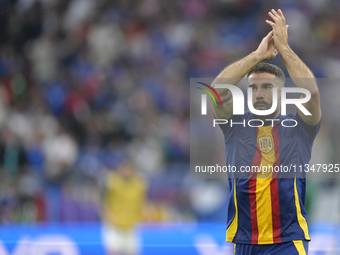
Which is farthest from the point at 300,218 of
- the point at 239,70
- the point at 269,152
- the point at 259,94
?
the point at 239,70

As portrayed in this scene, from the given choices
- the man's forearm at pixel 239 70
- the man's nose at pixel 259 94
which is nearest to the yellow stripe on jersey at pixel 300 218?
the man's nose at pixel 259 94

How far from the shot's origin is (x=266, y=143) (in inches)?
136

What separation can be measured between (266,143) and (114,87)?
731cm

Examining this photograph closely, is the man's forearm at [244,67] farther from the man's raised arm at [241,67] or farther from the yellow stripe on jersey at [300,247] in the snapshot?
the yellow stripe on jersey at [300,247]

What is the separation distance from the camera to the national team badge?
344 centimetres

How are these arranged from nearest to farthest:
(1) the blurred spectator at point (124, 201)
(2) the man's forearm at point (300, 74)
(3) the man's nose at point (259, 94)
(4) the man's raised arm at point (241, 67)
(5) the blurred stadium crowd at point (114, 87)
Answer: (2) the man's forearm at point (300, 74) → (4) the man's raised arm at point (241, 67) → (3) the man's nose at point (259, 94) → (1) the blurred spectator at point (124, 201) → (5) the blurred stadium crowd at point (114, 87)

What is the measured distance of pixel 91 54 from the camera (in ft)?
36.5

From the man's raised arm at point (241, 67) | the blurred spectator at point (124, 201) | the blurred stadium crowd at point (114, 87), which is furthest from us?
the blurred stadium crowd at point (114, 87)

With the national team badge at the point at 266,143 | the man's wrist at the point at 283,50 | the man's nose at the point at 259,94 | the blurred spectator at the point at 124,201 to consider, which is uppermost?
the man's wrist at the point at 283,50

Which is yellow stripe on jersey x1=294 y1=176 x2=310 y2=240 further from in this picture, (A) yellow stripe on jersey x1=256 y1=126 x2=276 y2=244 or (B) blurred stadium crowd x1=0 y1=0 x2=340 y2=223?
(B) blurred stadium crowd x1=0 y1=0 x2=340 y2=223

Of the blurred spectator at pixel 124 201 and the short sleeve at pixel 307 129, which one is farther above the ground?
the short sleeve at pixel 307 129

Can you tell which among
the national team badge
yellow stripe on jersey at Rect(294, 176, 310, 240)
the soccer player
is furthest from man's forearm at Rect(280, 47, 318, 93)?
yellow stripe on jersey at Rect(294, 176, 310, 240)

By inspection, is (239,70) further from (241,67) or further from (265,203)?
(265,203)

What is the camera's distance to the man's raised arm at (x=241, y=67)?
3246 mm
